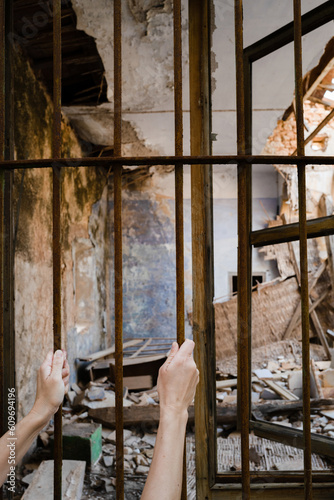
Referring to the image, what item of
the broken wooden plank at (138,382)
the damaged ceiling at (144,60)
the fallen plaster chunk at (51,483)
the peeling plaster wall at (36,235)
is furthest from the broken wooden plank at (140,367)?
the damaged ceiling at (144,60)

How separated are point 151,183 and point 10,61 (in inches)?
267

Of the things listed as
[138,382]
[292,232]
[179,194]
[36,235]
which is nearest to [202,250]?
[292,232]

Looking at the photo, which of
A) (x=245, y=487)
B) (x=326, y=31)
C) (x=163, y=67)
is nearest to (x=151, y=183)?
(x=163, y=67)

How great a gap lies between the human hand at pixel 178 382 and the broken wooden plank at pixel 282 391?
387 centimetres

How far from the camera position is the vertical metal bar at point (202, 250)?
155 cm

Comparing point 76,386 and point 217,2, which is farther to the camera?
point 76,386

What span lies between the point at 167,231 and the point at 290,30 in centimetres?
663

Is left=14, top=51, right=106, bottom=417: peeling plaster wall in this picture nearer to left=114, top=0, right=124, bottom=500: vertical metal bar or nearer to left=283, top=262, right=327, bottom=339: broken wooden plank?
left=114, top=0, right=124, bottom=500: vertical metal bar

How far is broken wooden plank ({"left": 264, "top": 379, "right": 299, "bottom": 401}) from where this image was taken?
4.27m

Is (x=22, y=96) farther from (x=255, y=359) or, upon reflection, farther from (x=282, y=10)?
(x=255, y=359)

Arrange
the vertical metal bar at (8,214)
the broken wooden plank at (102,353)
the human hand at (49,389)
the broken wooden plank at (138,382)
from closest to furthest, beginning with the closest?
the human hand at (49,389) < the vertical metal bar at (8,214) < the broken wooden plank at (138,382) < the broken wooden plank at (102,353)

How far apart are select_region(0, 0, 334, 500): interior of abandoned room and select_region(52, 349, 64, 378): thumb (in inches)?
3.2

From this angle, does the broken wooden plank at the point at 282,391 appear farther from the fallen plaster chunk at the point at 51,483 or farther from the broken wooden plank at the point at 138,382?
the fallen plaster chunk at the point at 51,483

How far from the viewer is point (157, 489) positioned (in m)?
0.77
